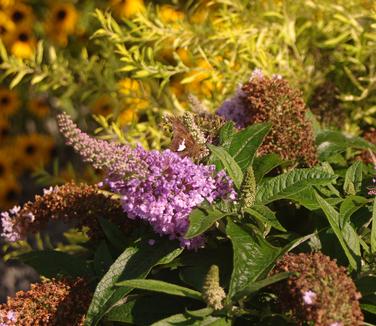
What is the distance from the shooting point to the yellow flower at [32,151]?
3285 millimetres

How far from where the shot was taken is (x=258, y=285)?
1.08 metres

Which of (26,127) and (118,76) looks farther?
(26,127)

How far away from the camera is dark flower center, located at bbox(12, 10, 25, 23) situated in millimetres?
3236

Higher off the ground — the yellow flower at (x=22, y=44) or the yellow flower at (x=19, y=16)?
the yellow flower at (x=19, y=16)

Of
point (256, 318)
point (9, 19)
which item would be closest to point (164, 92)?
point (9, 19)

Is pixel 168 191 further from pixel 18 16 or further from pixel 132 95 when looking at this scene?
pixel 18 16

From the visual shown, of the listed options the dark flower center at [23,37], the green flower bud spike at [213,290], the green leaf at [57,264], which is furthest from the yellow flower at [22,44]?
the green flower bud spike at [213,290]

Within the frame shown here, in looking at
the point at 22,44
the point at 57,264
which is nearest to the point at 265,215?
the point at 57,264

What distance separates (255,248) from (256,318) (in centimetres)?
16

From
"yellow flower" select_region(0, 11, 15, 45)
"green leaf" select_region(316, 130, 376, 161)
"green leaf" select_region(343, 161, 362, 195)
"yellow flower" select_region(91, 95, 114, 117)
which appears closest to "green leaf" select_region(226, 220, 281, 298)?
"green leaf" select_region(343, 161, 362, 195)

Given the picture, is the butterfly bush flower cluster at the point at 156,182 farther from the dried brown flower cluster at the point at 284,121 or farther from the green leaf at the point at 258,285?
the dried brown flower cluster at the point at 284,121

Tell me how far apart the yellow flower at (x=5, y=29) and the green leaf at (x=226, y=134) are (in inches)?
81.2

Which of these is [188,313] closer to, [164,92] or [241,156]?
[241,156]

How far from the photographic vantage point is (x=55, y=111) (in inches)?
143
